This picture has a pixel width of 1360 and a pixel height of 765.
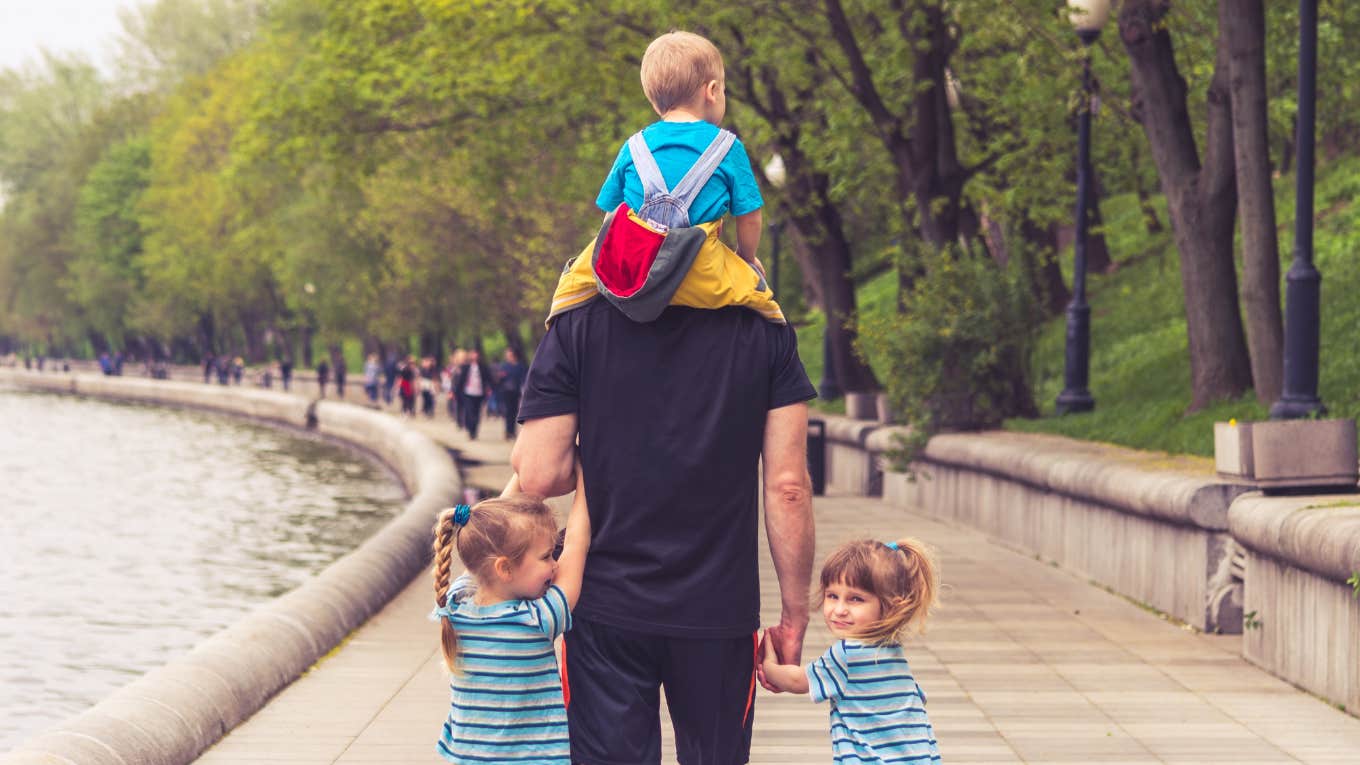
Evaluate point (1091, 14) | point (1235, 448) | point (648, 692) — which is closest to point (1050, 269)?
point (1091, 14)

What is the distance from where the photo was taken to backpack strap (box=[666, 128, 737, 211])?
3900 millimetres

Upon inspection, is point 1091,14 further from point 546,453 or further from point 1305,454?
point 546,453

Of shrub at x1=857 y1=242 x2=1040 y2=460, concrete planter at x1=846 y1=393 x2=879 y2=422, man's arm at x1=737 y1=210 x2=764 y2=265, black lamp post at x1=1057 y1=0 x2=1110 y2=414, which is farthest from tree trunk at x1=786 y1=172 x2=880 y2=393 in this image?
man's arm at x1=737 y1=210 x2=764 y2=265

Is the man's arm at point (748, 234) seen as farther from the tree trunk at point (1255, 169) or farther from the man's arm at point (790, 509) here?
the tree trunk at point (1255, 169)

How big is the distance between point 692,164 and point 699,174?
3cm

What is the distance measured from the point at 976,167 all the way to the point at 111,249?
79.0 metres

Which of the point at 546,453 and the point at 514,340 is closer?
the point at 546,453

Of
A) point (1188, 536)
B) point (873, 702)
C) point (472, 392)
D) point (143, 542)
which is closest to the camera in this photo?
point (873, 702)

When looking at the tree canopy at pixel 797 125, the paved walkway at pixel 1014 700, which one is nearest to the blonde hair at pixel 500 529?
the paved walkway at pixel 1014 700

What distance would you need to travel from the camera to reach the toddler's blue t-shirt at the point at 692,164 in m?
3.93

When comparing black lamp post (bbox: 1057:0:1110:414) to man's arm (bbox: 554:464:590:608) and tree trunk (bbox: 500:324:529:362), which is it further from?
tree trunk (bbox: 500:324:529:362)

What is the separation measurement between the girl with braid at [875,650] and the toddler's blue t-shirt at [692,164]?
0.88m

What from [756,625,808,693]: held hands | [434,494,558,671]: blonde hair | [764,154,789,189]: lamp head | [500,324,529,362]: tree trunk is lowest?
[756,625,808,693]: held hands

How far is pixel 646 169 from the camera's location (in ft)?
12.9
